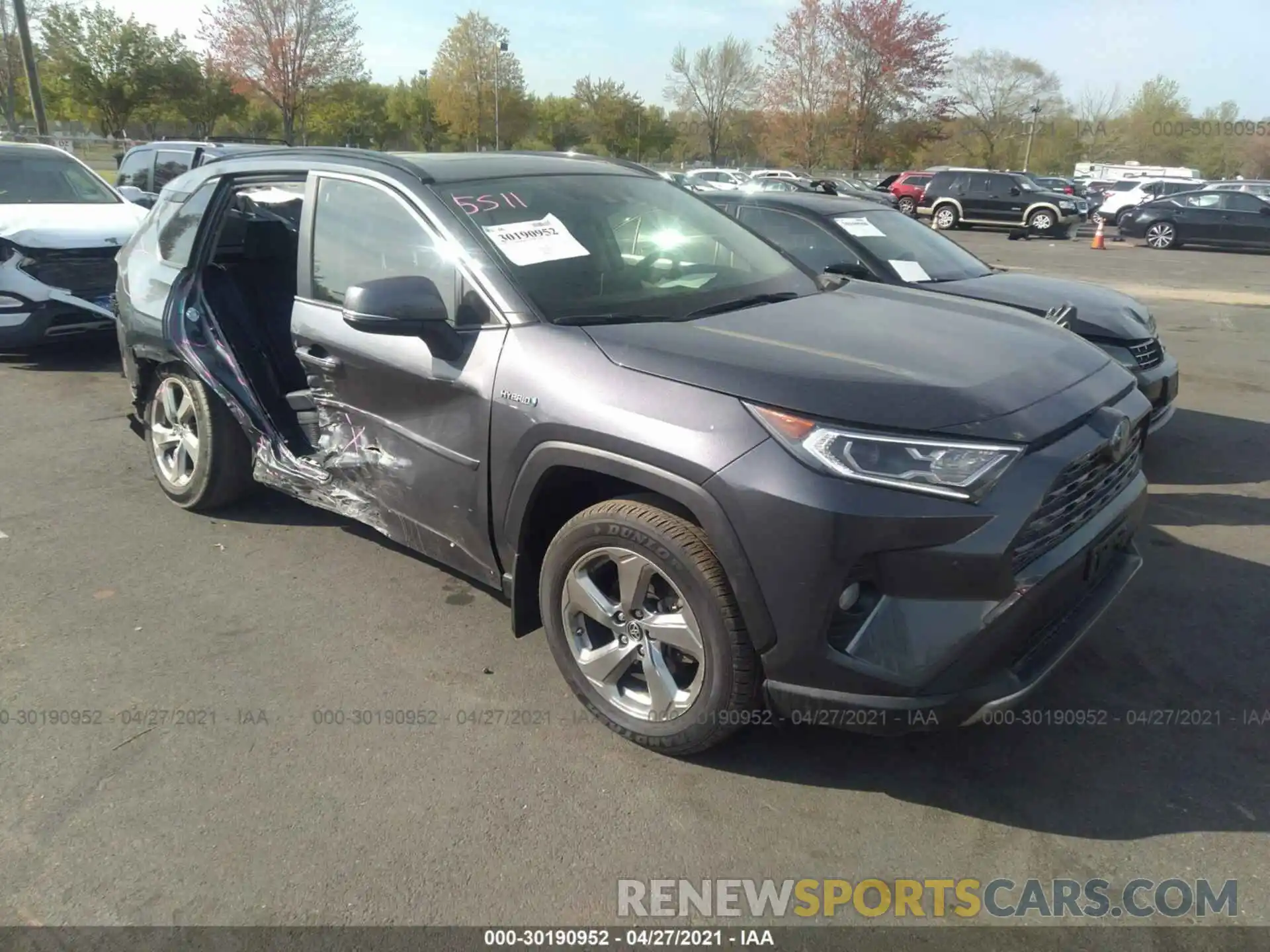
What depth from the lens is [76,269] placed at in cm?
758

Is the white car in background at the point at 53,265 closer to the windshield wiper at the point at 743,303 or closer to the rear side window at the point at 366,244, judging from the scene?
the rear side window at the point at 366,244

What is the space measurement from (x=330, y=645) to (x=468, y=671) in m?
0.60

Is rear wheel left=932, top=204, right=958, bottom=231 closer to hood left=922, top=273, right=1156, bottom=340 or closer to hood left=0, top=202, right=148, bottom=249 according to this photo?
hood left=922, top=273, right=1156, bottom=340

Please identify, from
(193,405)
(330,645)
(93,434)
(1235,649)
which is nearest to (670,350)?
(330,645)

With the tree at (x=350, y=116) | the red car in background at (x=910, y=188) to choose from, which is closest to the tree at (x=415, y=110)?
the tree at (x=350, y=116)

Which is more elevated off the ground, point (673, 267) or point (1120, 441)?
point (673, 267)

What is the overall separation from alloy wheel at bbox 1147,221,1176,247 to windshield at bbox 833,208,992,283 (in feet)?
63.5

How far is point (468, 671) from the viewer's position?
133 inches

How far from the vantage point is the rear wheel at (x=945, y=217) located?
26.8 metres

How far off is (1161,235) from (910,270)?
20500 millimetres

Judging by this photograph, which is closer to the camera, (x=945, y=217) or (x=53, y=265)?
(x=53, y=265)

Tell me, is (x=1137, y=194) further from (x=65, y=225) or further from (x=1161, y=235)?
(x=65, y=225)

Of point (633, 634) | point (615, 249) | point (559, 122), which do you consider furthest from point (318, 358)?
point (559, 122)

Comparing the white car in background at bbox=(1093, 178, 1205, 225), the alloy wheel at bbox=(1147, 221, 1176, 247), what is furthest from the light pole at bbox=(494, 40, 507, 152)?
the alloy wheel at bbox=(1147, 221, 1176, 247)
